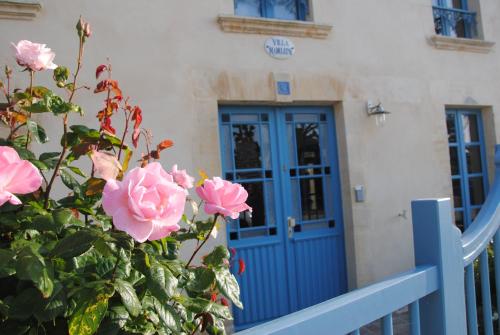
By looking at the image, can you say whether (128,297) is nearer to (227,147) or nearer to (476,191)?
(227,147)

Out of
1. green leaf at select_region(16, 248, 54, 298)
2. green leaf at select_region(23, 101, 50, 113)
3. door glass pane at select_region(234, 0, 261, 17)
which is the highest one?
door glass pane at select_region(234, 0, 261, 17)

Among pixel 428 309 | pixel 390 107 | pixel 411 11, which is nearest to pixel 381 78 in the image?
pixel 390 107

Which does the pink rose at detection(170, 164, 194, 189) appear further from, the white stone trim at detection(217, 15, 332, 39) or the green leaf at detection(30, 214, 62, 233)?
the white stone trim at detection(217, 15, 332, 39)

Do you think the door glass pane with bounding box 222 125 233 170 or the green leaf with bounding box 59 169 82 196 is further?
the door glass pane with bounding box 222 125 233 170

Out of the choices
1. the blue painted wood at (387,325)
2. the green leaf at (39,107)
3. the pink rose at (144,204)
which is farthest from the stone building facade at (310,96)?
the pink rose at (144,204)

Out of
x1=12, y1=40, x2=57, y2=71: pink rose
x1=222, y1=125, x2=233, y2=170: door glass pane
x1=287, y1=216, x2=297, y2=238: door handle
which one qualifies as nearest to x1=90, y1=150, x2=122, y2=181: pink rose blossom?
x1=12, y1=40, x2=57, y2=71: pink rose

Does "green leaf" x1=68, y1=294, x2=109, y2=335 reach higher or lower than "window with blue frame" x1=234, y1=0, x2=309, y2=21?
lower

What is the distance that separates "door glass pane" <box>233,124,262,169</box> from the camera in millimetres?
5223

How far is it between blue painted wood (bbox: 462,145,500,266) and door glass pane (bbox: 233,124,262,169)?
3.41m

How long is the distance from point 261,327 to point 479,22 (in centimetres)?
760

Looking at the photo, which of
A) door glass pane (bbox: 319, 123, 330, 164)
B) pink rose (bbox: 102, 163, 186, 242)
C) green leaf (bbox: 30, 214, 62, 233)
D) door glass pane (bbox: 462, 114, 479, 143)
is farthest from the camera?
door glass pane (bbox: 462, 114, 479, 143)

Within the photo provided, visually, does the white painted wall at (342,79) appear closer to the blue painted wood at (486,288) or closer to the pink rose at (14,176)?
the blue painted wood at (486,288)

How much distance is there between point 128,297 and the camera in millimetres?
928

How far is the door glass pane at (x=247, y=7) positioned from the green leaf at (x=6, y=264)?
4971mm
